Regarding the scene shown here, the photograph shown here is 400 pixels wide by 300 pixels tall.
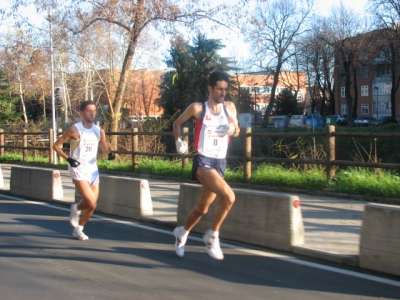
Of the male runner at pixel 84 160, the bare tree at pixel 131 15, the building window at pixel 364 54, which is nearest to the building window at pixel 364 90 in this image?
the building window at pixel 364 54

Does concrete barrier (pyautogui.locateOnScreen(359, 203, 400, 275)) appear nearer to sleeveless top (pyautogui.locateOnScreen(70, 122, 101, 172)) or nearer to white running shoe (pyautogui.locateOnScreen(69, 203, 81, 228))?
sleeveless top (pyautogui.locateOnScreen(70, 122, 101, 172))

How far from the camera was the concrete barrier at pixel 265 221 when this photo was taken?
673 cm

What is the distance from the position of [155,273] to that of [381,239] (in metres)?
2.49

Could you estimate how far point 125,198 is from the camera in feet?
31.0

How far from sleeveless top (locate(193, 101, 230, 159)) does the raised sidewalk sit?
1730 mm

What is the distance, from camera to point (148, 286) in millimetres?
5328

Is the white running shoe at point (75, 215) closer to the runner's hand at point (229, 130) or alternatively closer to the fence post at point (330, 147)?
the runner's hand at point (229, 130)

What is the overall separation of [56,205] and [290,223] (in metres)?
6.06

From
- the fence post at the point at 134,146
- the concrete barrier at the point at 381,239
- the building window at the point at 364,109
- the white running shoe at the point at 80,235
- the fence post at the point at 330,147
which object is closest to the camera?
the concrete barrier at the point at 381,239

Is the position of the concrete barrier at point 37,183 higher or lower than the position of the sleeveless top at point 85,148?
lower

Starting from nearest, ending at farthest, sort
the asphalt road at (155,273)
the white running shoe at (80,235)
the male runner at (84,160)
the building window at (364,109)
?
1. the asphalt road at (155,273)
2. the male runner at (84,160)
3. the white running shoe at (80,235)
4. the building window at (364,109)

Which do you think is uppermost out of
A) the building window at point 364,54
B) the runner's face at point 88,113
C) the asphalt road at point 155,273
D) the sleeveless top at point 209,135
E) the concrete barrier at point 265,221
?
the building window at point 364,54

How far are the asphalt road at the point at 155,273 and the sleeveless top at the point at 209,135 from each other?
1.33 meters

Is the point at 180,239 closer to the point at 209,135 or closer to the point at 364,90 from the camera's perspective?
the point at 209,135
